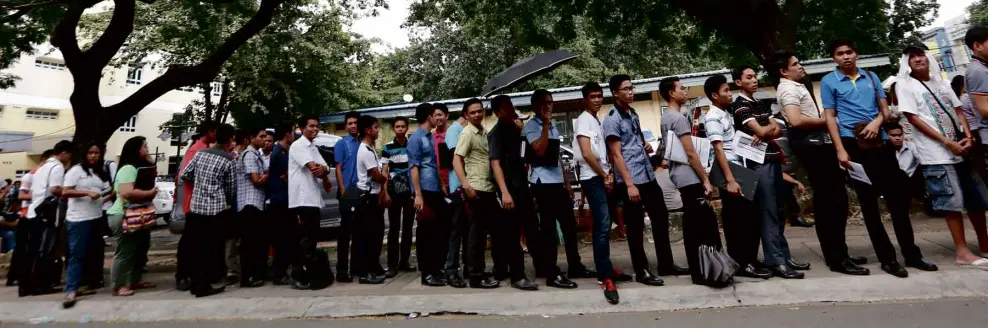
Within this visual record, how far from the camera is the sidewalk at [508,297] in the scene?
306 centimetres

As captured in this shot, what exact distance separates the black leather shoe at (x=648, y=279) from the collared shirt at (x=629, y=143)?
2.32 ft

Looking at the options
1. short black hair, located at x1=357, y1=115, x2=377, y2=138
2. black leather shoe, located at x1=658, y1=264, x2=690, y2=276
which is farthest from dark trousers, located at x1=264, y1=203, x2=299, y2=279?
black leather shoe, located at x1=658, y1=264, x2=690, y2=276

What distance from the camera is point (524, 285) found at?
11.5ft

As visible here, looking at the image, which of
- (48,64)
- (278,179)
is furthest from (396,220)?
(48,64)

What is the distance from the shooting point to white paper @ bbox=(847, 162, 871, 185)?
3227 millimetres

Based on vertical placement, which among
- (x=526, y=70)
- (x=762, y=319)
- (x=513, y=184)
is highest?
(x=526, y=70)

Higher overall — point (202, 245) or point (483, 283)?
point (202, 245)

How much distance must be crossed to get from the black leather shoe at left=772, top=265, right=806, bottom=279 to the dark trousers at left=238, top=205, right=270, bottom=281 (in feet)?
14.6

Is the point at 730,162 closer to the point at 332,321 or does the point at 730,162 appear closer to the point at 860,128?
A: the point at 860,128

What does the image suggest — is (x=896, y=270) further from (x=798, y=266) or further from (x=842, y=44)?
(x=842, y=44)

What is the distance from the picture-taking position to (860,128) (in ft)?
10.9

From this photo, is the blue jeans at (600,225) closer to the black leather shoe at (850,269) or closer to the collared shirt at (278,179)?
the black leather shoe at (850,269)

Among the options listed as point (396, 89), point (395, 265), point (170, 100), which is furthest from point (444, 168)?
point (170, 100)

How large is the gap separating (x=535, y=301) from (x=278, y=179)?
2.83 m
